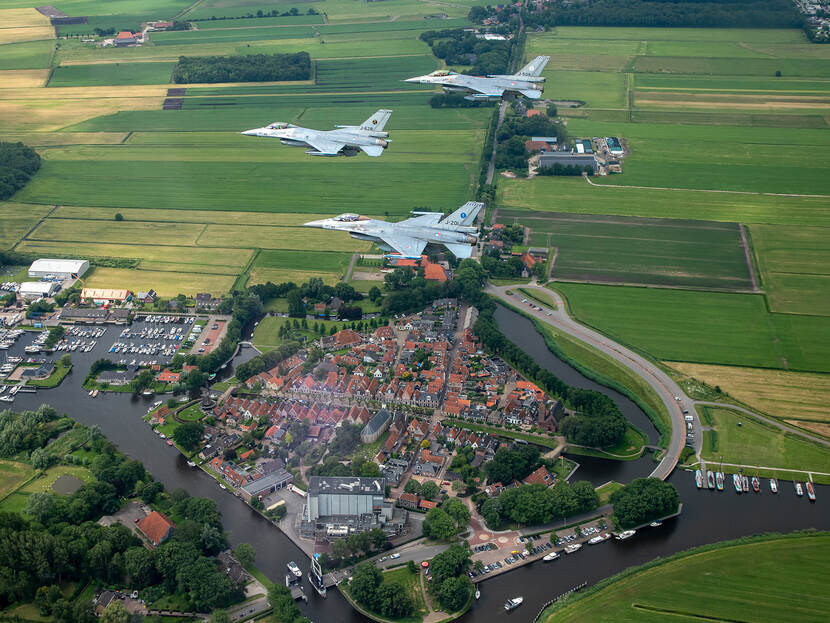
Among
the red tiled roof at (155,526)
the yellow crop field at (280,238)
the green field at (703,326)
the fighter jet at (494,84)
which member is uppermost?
the fighter jet at (494,84)

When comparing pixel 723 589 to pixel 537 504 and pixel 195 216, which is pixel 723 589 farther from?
pixel 195 216

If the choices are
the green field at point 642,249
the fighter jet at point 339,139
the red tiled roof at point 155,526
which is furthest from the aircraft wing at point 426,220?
the red tiled roof at point 155,526

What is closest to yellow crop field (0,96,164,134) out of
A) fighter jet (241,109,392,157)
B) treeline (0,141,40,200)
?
treeline (0,141,40,200)

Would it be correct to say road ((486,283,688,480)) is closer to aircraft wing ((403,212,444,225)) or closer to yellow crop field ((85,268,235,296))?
aircraft wing ((403,212,444,225))

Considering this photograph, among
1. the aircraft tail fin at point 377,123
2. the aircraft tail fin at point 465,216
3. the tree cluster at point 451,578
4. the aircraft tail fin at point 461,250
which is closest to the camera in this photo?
the tree cluster at point 451,578

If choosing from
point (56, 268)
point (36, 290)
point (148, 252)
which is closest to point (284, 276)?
point (148, 252)

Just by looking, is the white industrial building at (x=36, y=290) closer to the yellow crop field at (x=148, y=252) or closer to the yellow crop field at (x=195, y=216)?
the yellow crop field at (x=148, y=252)
